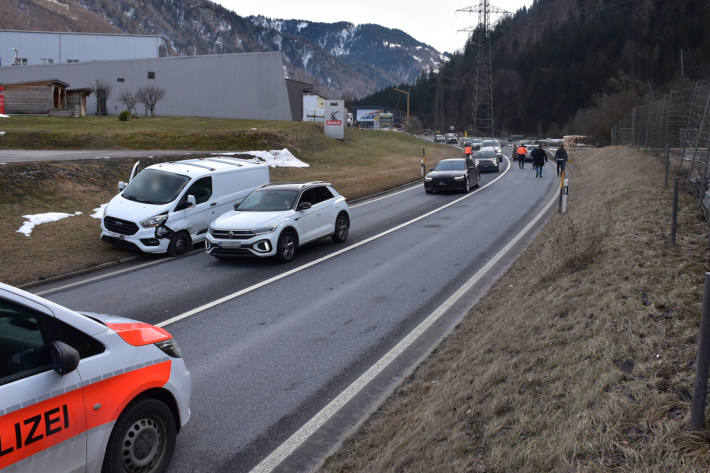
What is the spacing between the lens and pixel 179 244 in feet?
46.1

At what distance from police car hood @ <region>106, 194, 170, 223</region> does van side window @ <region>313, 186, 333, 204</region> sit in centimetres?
347

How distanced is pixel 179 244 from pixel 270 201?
2.38 metres

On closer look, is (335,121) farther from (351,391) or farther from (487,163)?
(351,391)

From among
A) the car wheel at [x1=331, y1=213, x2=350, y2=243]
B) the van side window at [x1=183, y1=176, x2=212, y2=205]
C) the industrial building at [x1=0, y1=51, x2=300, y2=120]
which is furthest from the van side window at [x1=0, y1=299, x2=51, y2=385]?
the industrial building at [x1=0, y1=51, x2=300, y2=120]

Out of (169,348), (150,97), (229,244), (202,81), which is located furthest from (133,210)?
(202,81)

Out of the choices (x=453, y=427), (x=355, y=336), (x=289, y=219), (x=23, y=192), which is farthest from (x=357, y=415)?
(x=23, y=192)

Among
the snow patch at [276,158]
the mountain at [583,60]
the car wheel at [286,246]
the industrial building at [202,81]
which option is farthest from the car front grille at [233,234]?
the mountain at [583,60]

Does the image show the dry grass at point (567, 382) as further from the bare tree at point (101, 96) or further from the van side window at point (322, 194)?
the bare tree at point (101, 96)

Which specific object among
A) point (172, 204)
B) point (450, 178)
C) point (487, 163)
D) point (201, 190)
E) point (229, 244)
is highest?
point (487, 163)

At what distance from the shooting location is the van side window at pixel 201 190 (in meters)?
14.5

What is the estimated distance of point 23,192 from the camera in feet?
58.9

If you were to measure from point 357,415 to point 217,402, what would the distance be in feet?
4.77

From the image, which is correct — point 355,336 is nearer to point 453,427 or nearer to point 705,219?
point 453,427

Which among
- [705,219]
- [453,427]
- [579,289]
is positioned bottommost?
[453,427]
